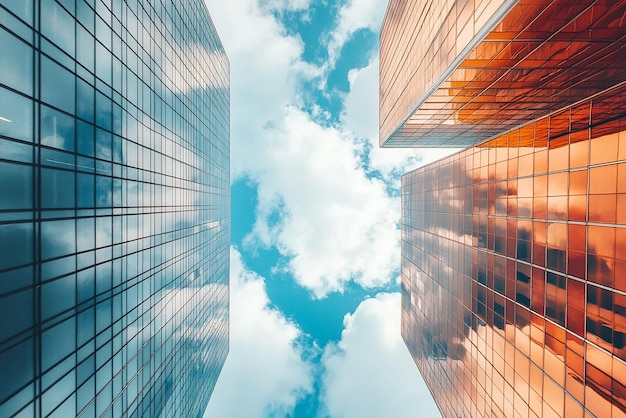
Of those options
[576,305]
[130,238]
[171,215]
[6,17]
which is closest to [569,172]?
[576,305]

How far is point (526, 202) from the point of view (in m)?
21.4

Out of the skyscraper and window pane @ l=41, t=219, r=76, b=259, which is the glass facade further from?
window pane @ l=41, t=219, r=76, b=259

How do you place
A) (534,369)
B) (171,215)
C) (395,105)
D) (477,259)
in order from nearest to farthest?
(534,369)
(477,259)
(171,215)
(395,105)

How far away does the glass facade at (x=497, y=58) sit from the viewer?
17552 mm

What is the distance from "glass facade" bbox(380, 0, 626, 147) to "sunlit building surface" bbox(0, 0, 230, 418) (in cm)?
2376

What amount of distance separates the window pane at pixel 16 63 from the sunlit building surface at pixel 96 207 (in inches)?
2.1

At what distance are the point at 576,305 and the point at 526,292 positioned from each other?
4680 mm

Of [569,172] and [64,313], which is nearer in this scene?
[64,313]

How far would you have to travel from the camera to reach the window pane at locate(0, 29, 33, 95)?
1134 cm

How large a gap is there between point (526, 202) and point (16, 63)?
2950 cm

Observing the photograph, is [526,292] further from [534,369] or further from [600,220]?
[600,220]

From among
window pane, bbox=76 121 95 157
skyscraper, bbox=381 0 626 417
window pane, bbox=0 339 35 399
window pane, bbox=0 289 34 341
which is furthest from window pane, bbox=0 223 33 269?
skyscraper, bbox=381 0 626 417

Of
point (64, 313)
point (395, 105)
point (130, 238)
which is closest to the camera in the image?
point (64, 313)

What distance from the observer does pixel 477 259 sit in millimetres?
29344
